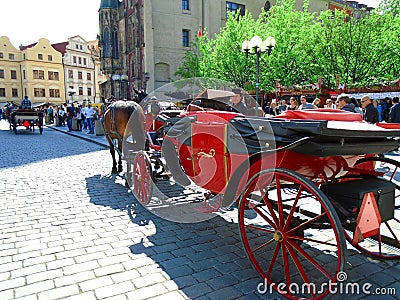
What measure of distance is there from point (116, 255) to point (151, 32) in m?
31.5

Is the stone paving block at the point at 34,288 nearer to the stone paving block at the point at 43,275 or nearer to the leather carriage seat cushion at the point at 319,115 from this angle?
the stone paving block at the point at 43,275

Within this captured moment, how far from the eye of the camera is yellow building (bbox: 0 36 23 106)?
58156mm

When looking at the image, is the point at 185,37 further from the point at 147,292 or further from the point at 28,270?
the point at 147,292

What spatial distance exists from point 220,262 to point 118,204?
258 centimetres

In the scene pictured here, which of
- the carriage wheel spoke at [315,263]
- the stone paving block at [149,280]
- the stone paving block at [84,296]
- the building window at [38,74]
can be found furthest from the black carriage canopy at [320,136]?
the building window at [38,74]

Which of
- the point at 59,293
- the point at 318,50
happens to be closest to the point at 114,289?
the point at 59,293

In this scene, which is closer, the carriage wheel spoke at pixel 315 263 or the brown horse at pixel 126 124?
the carriage wheel spoke at pixel 315 263

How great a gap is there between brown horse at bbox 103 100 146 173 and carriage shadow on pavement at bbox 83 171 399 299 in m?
1.87

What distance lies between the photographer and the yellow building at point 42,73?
5838 cm

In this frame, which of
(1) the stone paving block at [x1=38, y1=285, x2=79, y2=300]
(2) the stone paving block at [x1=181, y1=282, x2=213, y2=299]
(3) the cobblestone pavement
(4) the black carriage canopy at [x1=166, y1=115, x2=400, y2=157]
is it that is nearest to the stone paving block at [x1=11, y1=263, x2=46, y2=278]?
A: (3) the cobblestone pavement

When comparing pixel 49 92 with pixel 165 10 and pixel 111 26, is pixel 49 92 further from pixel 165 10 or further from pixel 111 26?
pixel 165 10

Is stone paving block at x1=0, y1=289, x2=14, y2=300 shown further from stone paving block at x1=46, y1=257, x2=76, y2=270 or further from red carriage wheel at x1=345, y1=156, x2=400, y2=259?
red carriage wheel at x1=345, y1=156, x2=400, y2=259

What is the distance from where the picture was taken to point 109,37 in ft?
129

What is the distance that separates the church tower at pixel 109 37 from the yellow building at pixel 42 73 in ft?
83.7
